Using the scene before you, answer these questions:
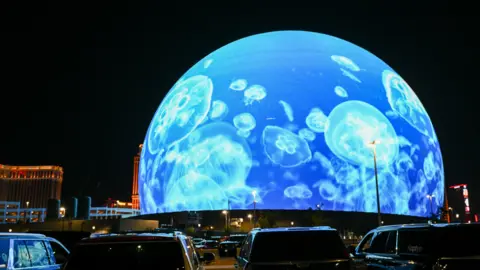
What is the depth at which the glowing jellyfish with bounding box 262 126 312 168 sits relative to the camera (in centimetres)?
3384

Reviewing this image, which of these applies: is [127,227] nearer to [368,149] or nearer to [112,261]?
[368,149]

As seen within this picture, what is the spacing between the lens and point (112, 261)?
5777 millimetres

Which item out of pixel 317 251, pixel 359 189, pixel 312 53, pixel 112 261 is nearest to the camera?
pixel 112 261

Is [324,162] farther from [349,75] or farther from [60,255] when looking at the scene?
[60,255]

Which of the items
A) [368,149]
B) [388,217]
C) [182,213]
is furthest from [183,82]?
[388,217]

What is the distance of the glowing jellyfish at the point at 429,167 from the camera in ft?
126

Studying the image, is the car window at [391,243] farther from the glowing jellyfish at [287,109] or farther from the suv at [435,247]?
the glowing jellyfish at [287,109]

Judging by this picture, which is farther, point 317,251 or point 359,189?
point 359,189

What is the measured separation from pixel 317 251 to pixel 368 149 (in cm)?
2888

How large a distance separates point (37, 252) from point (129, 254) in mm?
4602

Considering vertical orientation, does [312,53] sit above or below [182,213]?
above

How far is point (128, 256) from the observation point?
5.85 metres

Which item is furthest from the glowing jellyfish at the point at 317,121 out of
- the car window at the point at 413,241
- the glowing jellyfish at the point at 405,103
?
the car window at the point at 413,241

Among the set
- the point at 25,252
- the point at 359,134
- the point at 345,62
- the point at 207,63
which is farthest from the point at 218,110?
the point at 25,252
